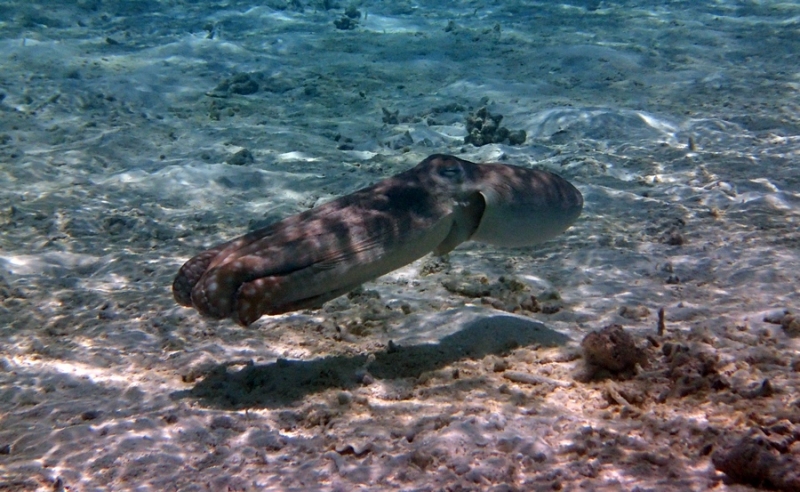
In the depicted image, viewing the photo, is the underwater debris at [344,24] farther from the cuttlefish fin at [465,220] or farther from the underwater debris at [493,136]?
the cuttlefish fin at [465,220]

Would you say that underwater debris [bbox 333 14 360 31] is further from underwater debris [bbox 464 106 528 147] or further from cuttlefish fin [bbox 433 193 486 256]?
cuttlefish fin [bbox 433 193 486 256]

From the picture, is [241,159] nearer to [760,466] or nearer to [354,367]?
[354,367]

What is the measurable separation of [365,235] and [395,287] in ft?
Result: 6.78

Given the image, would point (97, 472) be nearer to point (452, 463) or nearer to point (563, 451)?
point (452, 463)

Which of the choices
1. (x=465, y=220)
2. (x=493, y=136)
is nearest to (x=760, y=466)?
(x=465, y=220)

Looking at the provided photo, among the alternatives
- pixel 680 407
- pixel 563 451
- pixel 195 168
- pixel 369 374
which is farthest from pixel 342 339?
pixel 195 168

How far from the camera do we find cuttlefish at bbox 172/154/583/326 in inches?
127

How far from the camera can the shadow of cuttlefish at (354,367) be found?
3631 mm

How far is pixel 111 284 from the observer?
539 centimetres

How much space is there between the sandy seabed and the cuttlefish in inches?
31.1

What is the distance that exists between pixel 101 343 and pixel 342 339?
2.03m

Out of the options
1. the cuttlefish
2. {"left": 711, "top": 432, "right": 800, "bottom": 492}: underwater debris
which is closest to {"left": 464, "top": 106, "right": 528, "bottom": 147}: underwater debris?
the cuttlefish

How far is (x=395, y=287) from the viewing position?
5438mm

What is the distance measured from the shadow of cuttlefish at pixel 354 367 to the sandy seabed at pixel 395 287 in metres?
0.03
